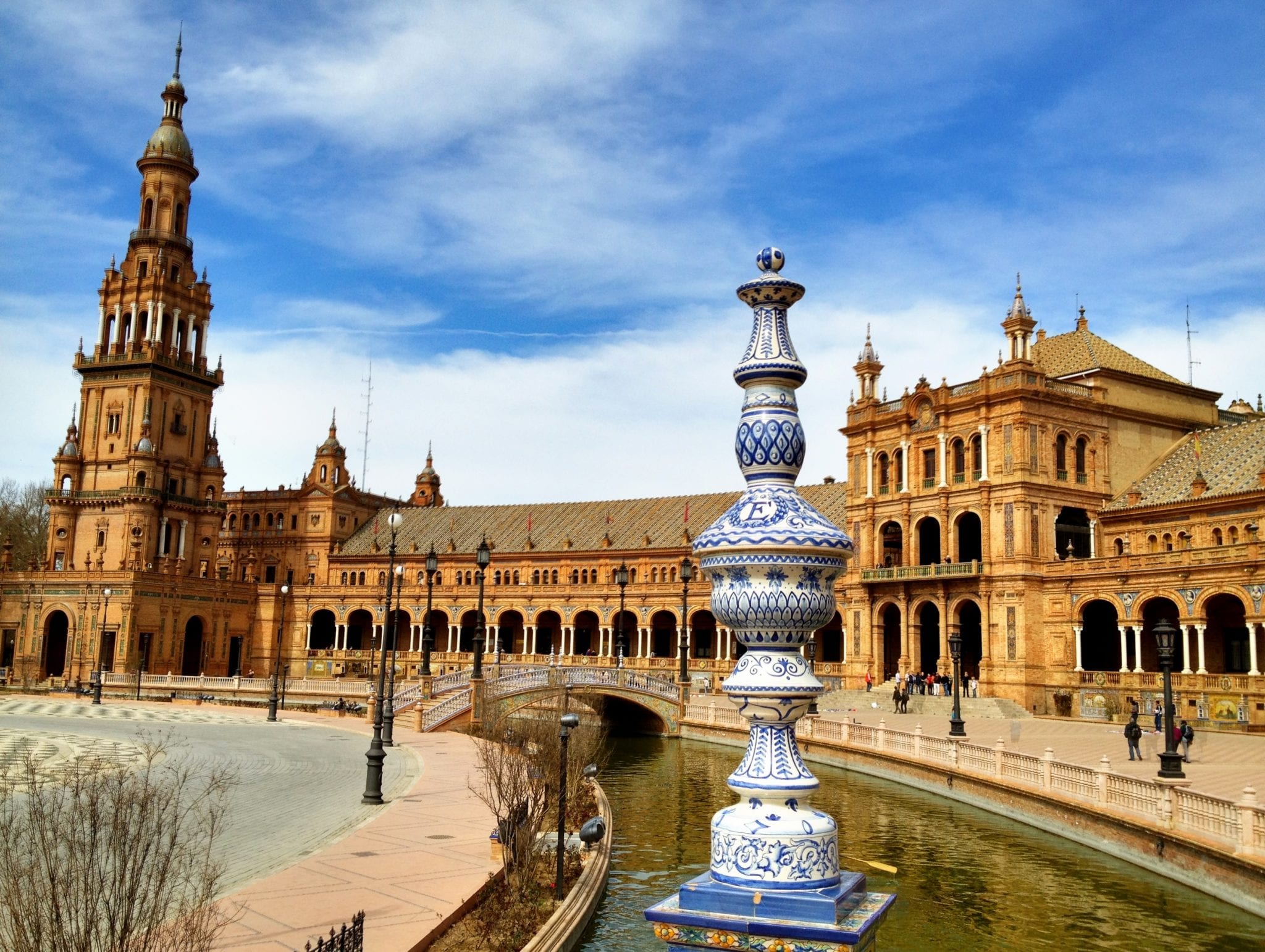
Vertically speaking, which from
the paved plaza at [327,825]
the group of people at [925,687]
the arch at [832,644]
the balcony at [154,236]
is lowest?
the paved plaza at [327,825]

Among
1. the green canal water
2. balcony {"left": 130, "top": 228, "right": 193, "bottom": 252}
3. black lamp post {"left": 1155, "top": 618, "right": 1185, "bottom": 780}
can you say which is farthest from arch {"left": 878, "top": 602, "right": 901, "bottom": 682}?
balcony {"left": 130, "top": 228, "right": 193, "bottom": 252}

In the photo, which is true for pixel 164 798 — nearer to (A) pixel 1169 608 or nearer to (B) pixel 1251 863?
(B) pixel 1251 863

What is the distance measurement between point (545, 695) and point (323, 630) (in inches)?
2041

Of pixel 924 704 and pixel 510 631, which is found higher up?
pixel 510 631

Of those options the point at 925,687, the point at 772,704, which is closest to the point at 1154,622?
the point at 925,687

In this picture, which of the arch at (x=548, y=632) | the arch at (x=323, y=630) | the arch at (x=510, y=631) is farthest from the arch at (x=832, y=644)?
the arch at (x=323, y=630)

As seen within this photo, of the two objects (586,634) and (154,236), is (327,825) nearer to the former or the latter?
(586,634)

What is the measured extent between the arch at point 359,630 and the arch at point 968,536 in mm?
44953

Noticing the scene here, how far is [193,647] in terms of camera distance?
7550 centimetres

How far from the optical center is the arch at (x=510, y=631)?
7625cm

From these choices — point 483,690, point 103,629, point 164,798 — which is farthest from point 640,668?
point 164,798

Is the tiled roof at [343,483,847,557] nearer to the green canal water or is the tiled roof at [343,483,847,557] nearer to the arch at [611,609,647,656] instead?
the arch at [611,609,647,656]

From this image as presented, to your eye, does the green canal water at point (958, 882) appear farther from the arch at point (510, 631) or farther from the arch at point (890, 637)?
the arch at point (510, 631)

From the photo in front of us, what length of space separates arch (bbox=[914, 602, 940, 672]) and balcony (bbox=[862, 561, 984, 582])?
1883 mm
